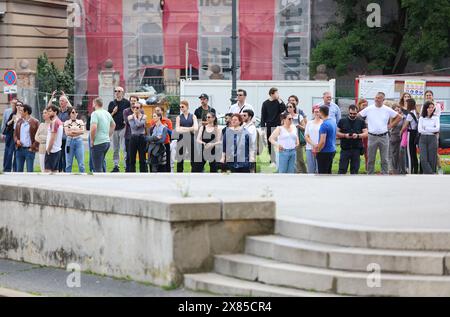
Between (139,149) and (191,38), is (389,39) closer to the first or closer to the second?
(191,38)

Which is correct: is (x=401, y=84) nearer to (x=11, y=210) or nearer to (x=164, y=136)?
(x=164, y=136)

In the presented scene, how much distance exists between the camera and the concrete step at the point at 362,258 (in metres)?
11.2

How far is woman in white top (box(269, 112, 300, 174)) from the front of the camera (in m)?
22.2

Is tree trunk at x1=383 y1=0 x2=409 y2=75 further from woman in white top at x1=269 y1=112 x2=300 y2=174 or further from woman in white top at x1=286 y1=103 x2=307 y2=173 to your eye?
woman in white top at x1=269 y1=112 x2=300 y2=174

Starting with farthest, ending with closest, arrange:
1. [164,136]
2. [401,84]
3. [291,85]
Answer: [401,84] → [291,85] → [164,136]

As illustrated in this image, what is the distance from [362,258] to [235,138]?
11.0m

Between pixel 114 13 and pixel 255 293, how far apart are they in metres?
38.2

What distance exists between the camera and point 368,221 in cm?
1242

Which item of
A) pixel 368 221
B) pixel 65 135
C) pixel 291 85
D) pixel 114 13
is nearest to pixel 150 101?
pixel 291 85

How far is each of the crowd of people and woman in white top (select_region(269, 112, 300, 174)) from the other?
0.02m

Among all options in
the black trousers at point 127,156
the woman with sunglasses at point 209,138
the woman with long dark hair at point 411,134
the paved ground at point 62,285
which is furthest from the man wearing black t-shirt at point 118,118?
the paved ground at point 62,285

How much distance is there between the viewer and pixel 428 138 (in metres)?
24.6

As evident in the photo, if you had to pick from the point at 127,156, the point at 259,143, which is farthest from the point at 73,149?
the point at 259,143
